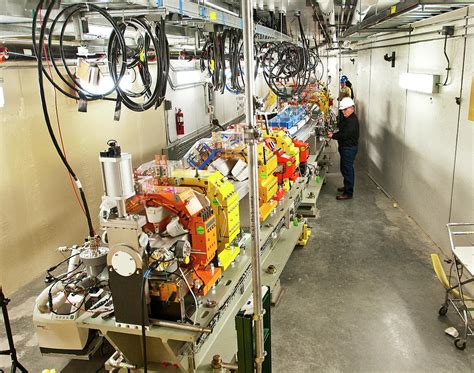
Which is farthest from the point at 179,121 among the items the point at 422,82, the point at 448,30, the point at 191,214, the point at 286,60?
the point at 191,214

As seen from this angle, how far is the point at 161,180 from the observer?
2.59 m

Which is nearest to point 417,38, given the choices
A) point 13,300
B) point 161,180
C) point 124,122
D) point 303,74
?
point 303,74

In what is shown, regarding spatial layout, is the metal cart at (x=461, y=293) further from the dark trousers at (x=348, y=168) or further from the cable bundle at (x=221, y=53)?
the dark trousers at (x=348, y=168)

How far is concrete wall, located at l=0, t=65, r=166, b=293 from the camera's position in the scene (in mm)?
4023

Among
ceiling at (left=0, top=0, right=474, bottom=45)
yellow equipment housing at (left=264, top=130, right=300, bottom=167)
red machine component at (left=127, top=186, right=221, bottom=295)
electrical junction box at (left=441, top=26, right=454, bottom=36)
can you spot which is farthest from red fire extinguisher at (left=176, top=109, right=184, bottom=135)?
red machine component at (left=127, top=186, right=221, bottom=295)

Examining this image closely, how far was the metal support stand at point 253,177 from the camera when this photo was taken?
62.2 inches

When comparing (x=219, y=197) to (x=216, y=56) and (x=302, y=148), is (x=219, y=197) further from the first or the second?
(x=302, y=148)

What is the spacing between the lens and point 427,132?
5.12m

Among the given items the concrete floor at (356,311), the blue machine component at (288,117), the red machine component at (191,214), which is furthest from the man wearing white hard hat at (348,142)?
the red machine component at (191,214)

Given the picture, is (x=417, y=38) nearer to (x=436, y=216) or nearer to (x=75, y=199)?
(x=436, y=216)

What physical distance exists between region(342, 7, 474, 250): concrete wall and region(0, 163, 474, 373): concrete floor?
1.86 ft

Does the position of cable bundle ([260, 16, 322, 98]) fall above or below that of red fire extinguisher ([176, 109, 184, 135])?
above

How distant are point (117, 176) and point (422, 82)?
4.26 metres

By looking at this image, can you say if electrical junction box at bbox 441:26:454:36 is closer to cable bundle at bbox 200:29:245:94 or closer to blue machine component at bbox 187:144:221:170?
cable bundle at bbox 200:29:245:94
